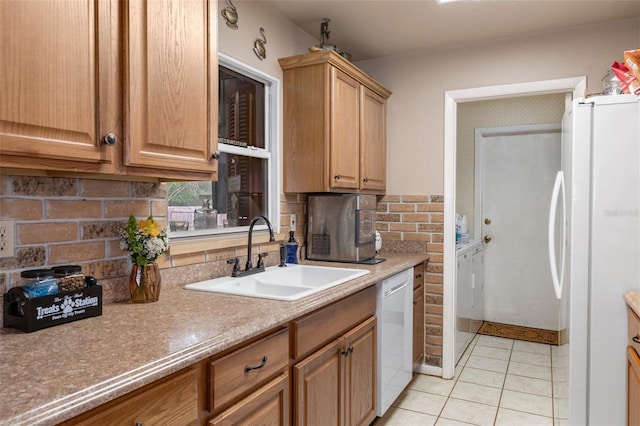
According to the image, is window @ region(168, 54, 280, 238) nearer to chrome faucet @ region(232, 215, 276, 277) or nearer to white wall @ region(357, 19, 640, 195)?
chrome faucet @ region(232, 215, 276, 277)

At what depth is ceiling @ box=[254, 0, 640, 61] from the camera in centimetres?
247

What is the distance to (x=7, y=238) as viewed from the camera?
1.28 meters

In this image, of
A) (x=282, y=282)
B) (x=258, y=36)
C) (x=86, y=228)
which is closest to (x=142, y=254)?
(x=86, y=228)

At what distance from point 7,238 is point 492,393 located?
9.50ft

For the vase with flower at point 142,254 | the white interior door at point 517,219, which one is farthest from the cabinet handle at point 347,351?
the white interior door at point 517,219

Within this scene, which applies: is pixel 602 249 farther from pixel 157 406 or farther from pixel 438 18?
pixel 157 406

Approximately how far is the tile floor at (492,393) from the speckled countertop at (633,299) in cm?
56

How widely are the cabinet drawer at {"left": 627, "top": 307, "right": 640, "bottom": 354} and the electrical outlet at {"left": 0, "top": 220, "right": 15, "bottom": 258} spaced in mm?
2265

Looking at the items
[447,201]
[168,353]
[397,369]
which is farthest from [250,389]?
[447,201]

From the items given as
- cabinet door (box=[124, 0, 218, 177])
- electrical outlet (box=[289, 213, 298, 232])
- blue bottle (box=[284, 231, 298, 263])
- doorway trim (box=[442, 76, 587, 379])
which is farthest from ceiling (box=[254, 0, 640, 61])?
blue bottle (box=[284, 231, 298, 263])

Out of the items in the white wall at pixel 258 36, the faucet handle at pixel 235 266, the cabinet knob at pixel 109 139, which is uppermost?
the white wall at pixel 258 36

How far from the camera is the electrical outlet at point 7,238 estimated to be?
1265 millimetres

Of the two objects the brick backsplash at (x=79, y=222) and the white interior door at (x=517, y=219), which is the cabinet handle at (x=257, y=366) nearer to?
the brick backsplash at (x=79, y=222)

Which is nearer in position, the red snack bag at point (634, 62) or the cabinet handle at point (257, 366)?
the cabinet handle at point (257, 366)
